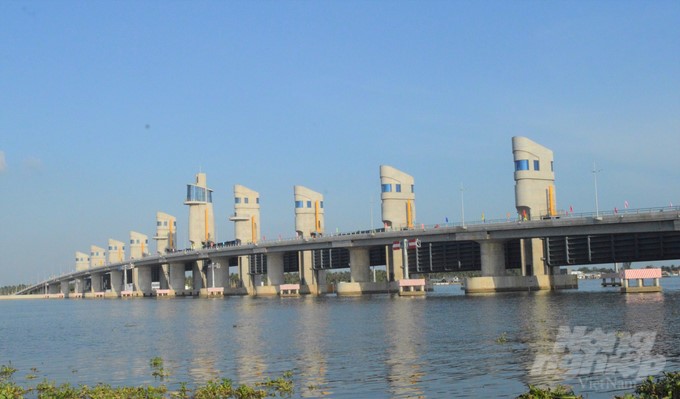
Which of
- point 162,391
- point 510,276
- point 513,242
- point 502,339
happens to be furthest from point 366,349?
point 513,242

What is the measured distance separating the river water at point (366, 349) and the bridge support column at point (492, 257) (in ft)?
126

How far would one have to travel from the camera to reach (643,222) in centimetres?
10562

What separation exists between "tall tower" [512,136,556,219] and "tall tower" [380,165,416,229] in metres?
32.2

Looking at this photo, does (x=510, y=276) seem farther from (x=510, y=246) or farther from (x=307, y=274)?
(x=307, y=274)

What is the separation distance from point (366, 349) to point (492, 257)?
80.5 meters

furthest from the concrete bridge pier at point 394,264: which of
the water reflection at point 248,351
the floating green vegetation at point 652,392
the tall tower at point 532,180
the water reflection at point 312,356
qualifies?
the floating green vegetation at point 652,392

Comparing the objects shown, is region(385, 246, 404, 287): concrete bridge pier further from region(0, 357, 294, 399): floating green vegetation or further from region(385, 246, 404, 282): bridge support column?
region(0, 357, 294, 399): floating green vegetation

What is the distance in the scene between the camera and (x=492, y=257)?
128 m

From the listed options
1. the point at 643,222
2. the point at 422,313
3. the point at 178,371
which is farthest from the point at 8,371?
the point at 643,222

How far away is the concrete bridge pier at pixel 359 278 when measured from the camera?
155500 mm

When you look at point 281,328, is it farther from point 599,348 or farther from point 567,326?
point 599,348

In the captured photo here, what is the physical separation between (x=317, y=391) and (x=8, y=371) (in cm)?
2172

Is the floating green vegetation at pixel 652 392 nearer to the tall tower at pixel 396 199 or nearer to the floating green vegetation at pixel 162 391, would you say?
the floating green vegetation at pixel 162 391

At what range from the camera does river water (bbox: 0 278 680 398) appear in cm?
3522
